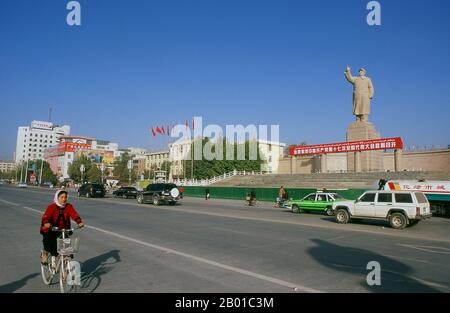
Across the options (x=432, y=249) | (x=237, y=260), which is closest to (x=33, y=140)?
(x=237, y=260)

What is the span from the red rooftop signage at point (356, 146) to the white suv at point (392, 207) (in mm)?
31868

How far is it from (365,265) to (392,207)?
9175 mm

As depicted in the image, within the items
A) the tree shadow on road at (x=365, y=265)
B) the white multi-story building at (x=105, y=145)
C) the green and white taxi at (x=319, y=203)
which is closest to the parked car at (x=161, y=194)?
the green and white taxi at (x=319, y=203)

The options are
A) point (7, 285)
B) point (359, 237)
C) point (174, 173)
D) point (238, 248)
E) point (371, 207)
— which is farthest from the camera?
point (174, 173)

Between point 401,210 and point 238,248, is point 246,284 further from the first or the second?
point 401,210

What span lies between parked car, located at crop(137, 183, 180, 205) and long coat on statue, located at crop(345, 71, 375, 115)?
112 ft

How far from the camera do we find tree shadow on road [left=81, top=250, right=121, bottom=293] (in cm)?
640

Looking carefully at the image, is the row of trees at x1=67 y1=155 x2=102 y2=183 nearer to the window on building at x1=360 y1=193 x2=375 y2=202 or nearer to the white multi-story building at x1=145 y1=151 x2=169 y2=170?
the white multi-story building at x1=145 y1=151 x2=169 y2=170

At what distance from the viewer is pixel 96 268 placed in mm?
7699

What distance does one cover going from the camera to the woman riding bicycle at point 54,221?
20.9 feet

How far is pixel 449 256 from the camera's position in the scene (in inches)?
371

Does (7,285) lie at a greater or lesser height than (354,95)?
lesser
